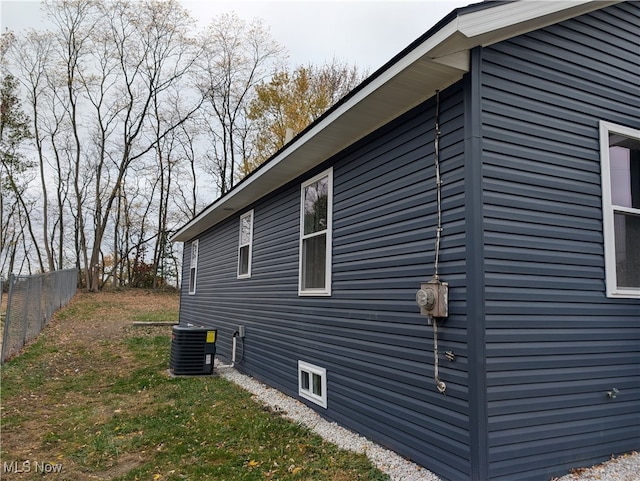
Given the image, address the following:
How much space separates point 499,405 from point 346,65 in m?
17.7

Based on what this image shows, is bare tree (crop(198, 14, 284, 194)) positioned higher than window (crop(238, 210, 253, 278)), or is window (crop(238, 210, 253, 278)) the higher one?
bare tree (crop(198, 14, 284, 194))

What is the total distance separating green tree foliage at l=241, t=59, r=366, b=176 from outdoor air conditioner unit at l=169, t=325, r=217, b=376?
1098cm

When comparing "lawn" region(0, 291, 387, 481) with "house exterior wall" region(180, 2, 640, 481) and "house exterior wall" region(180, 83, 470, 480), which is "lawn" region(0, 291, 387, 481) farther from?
"house exterior wall" region(180, 2, 640, 481)

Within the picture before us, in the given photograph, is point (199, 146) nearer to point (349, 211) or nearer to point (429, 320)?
point (349, 211)

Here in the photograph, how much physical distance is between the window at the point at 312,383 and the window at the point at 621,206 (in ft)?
9.69

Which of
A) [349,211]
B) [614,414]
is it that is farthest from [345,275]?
[614,414]

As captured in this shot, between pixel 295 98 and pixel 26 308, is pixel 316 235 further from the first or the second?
pixel 295 98

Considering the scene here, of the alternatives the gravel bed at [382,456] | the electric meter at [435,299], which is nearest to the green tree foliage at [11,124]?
the gravel bed at [382,456]

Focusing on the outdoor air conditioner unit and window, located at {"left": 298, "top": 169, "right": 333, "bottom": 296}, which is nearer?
window, located at {"left": 298, "top": 169, "right": 333, "bottom": 296}

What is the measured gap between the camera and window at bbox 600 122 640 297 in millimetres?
3545

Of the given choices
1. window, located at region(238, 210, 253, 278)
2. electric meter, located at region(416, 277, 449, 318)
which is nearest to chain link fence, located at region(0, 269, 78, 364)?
window, located at region(238, 210, 253, 278)

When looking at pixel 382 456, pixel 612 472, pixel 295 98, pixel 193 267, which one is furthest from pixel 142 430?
pixel 295 98

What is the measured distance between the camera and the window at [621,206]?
3.54 m

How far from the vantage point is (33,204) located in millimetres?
24859
